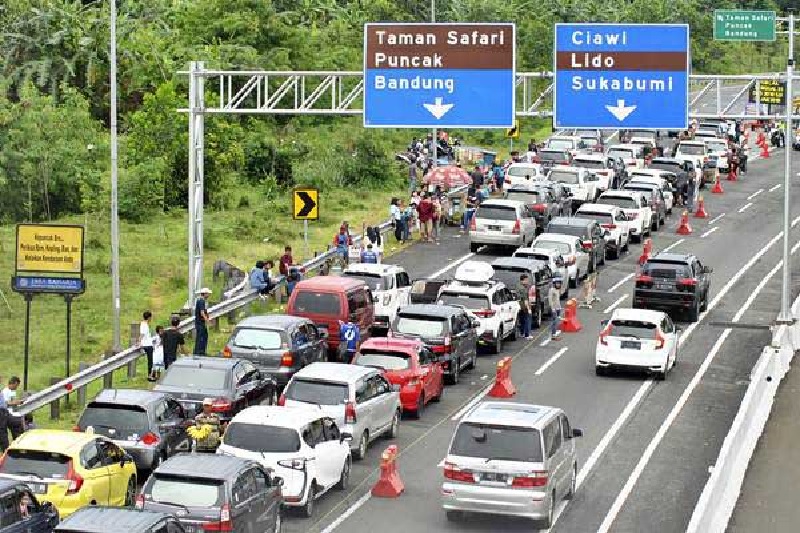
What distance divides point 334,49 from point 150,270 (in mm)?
36573

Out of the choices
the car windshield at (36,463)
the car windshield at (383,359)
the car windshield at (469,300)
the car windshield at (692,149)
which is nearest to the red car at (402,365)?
the car windshield at (383,359)

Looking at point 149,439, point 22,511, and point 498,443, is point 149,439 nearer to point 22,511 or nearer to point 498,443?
point 22,511

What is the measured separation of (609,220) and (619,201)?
2755mm

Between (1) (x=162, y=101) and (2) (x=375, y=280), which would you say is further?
(1) (x=162, y=101)

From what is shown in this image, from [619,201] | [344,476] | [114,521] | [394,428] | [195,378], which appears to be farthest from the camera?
[619,201]

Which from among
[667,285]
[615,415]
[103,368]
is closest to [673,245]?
[667,285]

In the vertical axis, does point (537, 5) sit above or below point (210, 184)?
above

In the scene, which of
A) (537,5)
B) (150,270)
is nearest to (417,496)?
(150,270)

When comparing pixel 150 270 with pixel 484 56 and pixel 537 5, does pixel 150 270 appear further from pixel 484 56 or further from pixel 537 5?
pixel 537 5

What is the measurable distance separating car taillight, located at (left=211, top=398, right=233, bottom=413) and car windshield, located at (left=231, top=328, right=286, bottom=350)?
4017mm

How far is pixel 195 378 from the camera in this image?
31.3 m

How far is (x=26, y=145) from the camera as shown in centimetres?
5969

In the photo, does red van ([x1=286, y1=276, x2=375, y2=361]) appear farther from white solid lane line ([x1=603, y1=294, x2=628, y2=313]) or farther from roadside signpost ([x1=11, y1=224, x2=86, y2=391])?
white solid lane line ([x1=603, y1=294, x2=628, y2=313])

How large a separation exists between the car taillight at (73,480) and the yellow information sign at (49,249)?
12.5 metres
